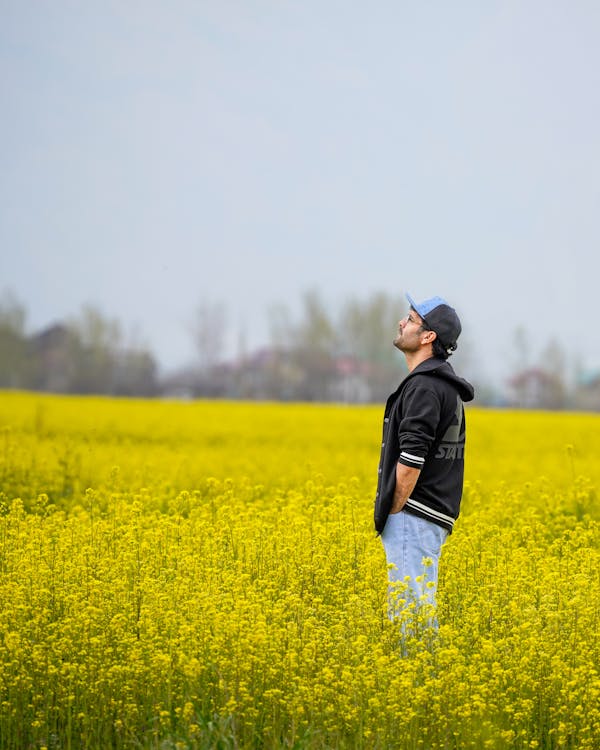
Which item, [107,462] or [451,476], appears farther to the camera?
[107,462]

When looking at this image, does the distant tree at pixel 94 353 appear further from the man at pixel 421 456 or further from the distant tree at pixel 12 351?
the man at pixel 421 456

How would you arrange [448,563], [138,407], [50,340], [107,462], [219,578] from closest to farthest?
1. [219,578]
2. [448,563]
3. [107,462]
4. [138,407]
5. [50,340]

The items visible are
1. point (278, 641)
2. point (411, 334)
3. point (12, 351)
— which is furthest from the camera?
point (12, 351)

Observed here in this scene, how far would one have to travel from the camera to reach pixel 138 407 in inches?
1351

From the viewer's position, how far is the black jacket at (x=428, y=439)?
5645mm

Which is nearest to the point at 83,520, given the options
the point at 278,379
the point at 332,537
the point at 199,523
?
→ the point at 199,523

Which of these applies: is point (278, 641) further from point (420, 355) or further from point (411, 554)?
point (420, 355)

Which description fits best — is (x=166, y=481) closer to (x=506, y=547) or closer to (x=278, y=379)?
(x=506, y=547)

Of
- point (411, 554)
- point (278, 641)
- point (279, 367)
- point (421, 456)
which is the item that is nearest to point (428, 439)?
point (421, 456)

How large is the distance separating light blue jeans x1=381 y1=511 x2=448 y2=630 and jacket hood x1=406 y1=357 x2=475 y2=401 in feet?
2.46

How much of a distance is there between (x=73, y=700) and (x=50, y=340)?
91737mm

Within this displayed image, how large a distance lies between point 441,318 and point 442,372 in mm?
311

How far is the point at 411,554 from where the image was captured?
18.9ft

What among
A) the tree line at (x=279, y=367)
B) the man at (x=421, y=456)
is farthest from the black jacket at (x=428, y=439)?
the tree line at (x=279, y=367)
